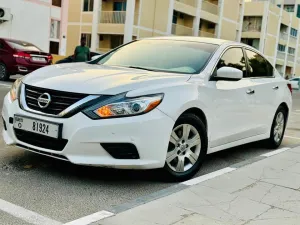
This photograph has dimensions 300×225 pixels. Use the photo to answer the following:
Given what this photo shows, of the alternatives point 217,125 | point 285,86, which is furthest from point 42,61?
point 217,125

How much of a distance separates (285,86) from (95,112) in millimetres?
3954

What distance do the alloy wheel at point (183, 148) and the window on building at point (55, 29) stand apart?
25.8 meters

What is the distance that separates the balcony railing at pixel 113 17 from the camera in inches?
1326

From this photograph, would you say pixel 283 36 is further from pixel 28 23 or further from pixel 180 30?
pixel 28 23

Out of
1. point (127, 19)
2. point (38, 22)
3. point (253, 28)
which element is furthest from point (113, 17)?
point (253, 28)

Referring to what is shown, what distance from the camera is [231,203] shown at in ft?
13.0

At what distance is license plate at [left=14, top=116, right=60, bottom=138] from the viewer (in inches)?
159

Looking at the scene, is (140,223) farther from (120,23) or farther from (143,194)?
(120,23)

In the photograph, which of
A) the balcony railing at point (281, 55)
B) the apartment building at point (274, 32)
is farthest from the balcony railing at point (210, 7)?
the balcony railing at point (281, 55)

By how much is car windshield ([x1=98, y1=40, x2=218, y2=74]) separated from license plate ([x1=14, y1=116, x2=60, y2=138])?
1.46 meters

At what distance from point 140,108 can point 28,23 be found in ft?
80.0

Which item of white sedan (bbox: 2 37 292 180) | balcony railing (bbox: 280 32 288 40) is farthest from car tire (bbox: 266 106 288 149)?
balcony railing (bbox: 280 32 288 40)

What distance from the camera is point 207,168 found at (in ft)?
17.6

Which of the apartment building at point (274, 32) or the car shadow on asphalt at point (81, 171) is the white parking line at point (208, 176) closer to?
the car shadow on asphalt at point (81, 171)
